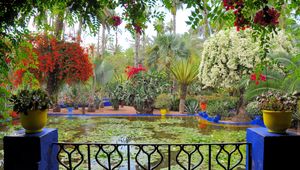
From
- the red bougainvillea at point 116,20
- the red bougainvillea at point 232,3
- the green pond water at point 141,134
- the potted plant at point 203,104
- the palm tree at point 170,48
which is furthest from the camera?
the palm tree at point 170,48

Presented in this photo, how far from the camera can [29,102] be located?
6.63 feet

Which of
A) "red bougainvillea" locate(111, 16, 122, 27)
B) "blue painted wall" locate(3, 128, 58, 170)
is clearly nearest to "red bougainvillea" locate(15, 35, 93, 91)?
"red bougainvillea" locate(111, 16, 122, 27)

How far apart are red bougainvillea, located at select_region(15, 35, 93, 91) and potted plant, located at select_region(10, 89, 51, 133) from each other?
6.45m

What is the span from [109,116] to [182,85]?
332 centimetres

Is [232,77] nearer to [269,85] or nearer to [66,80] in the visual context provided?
[269,85]

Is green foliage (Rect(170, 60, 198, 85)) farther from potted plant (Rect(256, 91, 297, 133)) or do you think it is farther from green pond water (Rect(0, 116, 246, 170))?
potted plant (Rect(256, 91, 297, 133))

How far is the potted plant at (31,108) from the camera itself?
2018mm

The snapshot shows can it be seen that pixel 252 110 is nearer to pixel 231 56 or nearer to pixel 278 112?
pixel 231 56

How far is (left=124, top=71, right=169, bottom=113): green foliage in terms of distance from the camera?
11219mm

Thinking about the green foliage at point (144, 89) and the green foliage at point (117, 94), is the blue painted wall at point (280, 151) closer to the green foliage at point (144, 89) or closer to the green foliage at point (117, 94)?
the green foliage at point (144, 89)

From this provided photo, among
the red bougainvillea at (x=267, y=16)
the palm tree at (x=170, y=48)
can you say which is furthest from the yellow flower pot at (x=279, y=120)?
the palm tree at (x=170, y=48)

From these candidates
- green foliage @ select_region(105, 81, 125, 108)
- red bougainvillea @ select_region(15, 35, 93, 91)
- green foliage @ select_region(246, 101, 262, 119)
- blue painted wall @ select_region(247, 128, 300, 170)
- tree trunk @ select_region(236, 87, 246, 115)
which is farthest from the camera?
green foliage @ select_region(105, 81, 125, 108)

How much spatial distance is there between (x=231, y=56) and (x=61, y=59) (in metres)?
5.36

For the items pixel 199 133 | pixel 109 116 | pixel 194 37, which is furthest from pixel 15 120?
pixel 194 37
